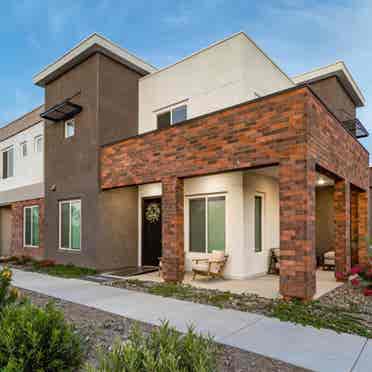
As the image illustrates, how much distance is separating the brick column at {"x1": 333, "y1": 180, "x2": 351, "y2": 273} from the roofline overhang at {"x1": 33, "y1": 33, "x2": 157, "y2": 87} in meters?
8.06

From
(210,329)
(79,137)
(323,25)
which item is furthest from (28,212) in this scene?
(323,25)

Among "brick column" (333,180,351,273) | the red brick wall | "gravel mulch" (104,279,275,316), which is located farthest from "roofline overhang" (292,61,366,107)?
the red brick wall

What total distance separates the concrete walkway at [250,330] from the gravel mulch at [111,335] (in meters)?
0.16

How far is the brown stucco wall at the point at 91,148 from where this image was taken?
406 inches

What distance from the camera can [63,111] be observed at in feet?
37.5

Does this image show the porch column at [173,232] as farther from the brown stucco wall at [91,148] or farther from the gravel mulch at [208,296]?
the brown stucco wall at [91,148]

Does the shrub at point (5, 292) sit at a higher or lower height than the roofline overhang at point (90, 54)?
lower

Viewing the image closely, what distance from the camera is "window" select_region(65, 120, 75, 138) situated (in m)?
11.6

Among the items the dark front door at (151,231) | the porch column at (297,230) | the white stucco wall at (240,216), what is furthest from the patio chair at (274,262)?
the dark front door at (151,231)

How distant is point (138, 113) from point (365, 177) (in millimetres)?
8474

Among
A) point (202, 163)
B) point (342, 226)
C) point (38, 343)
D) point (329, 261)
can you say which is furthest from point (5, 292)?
point (329, 261)

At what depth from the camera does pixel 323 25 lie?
1244 cm

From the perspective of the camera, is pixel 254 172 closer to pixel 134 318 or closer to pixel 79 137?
pixel 134 318

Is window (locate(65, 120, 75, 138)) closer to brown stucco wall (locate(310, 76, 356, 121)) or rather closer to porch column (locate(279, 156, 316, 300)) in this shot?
porch column (locate(279, 156, 316, 300))
